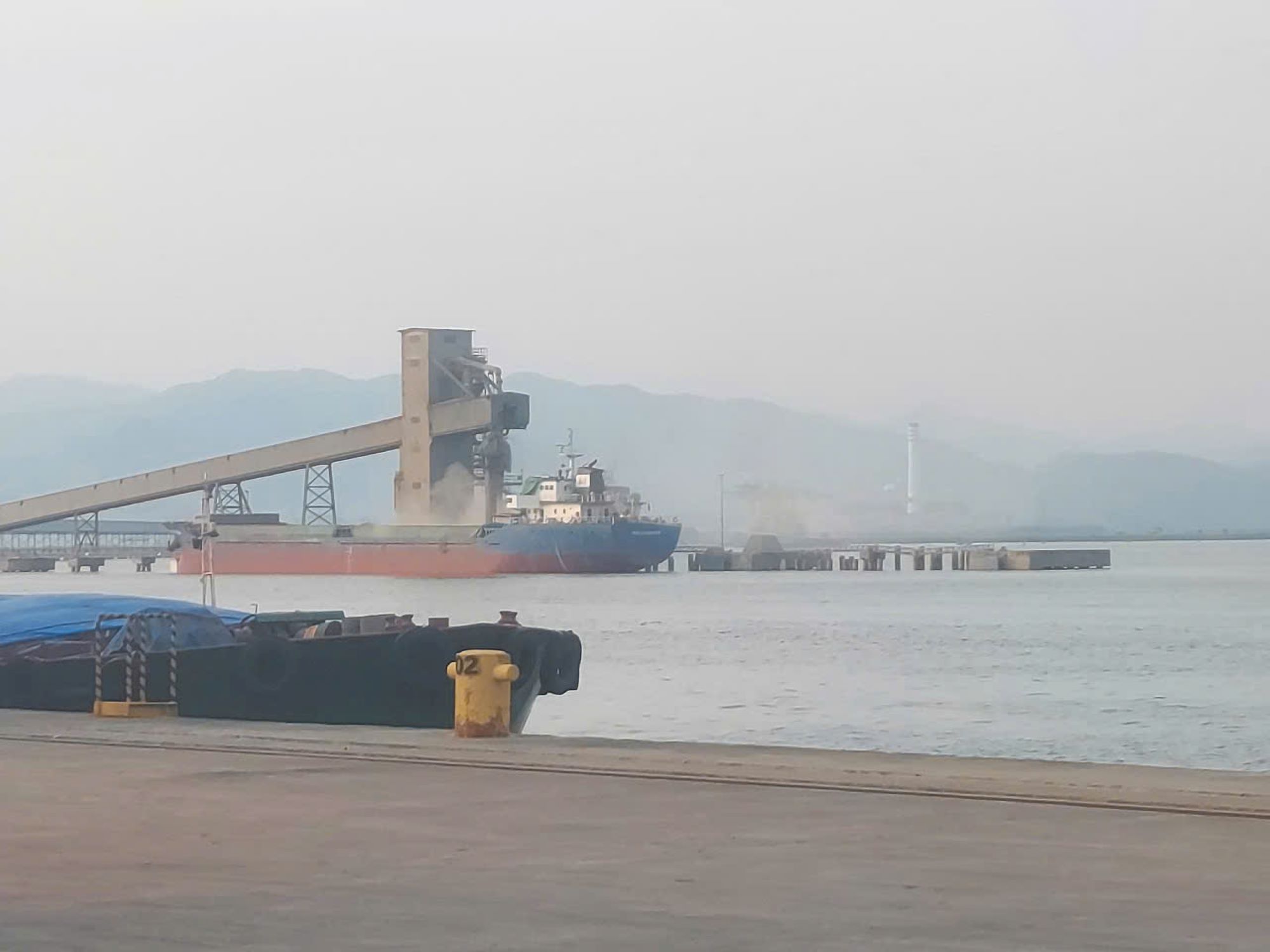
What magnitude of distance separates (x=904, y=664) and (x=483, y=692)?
34.9 meters

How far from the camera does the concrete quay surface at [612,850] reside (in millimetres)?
8031

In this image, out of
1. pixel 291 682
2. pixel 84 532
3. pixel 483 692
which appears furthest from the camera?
pixel 84 532

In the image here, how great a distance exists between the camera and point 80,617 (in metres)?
25.7

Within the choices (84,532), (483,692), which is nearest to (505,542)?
Answer: (84,532)

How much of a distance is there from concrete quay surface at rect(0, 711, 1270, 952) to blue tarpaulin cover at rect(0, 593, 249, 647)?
762 centimetres

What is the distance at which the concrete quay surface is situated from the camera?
8031 millimetres

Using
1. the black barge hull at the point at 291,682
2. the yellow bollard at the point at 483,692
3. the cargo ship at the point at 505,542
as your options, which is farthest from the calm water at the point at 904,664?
the yellow bollard at the point at 483,692

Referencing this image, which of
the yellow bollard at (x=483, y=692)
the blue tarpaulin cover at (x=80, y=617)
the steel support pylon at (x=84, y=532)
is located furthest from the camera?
the steel support pylon at (x=84, y=532)

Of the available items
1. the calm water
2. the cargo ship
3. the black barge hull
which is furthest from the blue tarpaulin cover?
the cargo ship

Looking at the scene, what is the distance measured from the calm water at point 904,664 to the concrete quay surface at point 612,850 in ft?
48.7

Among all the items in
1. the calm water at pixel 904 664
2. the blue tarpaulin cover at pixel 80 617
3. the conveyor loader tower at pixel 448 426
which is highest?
the conveyor loader tower at pixel 448 426

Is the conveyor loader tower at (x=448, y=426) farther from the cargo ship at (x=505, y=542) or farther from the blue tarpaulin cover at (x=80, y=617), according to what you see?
the blue tarpaulin cover at (x=80, y=617)

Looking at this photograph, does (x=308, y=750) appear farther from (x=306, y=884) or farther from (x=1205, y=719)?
(x=1205, y=719)

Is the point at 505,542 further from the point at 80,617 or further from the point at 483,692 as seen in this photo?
the point at 483,692
